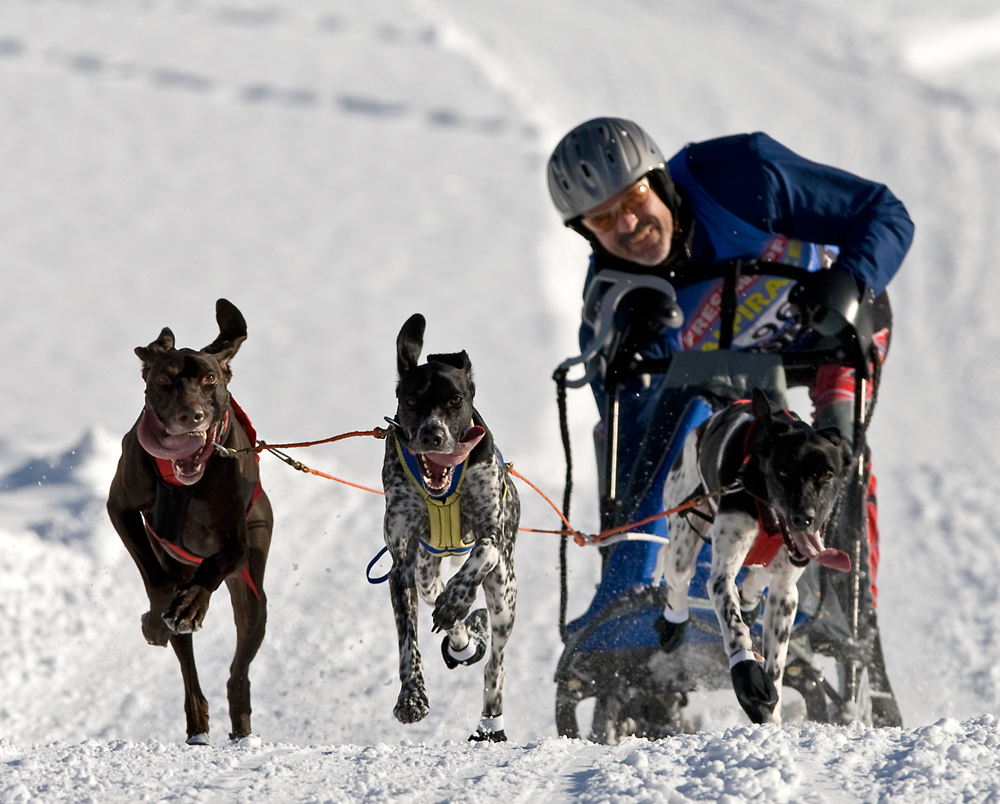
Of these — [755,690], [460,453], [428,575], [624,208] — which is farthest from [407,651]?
[624,208]

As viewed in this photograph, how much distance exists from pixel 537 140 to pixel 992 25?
9.48 meters

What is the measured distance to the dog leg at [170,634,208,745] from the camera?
3.63 meters

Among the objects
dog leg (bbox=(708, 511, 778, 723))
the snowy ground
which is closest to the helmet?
dog leg (bbox=(708, 511, 778, 723))

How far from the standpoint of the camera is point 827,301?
161 inches

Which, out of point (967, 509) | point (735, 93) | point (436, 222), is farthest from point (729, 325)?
point (735, 93)

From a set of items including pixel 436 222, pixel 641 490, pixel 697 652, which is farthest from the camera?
pixel 436 222

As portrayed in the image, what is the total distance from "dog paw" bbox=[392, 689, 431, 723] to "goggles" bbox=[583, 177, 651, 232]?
81.9 inches

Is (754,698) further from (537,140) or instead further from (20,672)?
(537,140)

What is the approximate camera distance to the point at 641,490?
480cm

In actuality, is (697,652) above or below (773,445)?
below

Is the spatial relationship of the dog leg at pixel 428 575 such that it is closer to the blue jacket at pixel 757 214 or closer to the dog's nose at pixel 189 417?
the dog's nose at pixel 189 417

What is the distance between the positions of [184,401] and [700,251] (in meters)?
2.54

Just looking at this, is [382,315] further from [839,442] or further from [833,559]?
[833,559]

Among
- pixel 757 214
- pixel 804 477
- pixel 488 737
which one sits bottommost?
pixel 488 737
